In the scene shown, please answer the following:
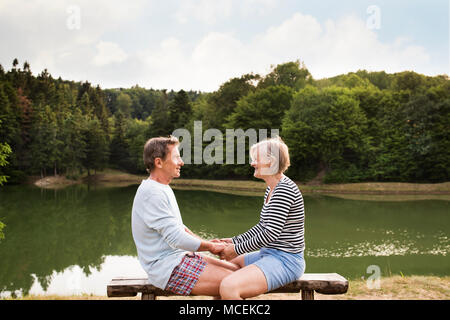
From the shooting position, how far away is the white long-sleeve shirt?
2.49m

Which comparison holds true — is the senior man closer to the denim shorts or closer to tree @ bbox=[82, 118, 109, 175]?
the denim shorts

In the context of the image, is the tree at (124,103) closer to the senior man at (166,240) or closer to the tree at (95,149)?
the tree at (95,149)

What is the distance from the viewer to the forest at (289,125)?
28078 mm

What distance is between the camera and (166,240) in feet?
8.24

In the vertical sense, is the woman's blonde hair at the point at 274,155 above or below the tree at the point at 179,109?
below

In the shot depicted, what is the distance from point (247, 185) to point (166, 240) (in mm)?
28552

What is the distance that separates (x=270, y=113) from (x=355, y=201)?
1227cm

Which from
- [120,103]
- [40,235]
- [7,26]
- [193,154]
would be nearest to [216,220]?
[40,235]

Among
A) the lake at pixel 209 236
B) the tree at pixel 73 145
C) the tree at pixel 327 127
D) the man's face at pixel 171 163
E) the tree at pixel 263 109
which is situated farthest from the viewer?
the tree at pixel 73 145

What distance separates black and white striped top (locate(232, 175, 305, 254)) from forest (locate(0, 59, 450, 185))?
26.8 m

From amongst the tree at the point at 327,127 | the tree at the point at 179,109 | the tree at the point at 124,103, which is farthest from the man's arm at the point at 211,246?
the tree at the point at 124,103

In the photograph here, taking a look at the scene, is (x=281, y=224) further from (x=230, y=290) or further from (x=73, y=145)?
(x=73, y=145)

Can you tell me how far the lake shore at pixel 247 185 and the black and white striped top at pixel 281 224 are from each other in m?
25.2

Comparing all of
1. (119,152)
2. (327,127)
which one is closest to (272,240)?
(327,127)
